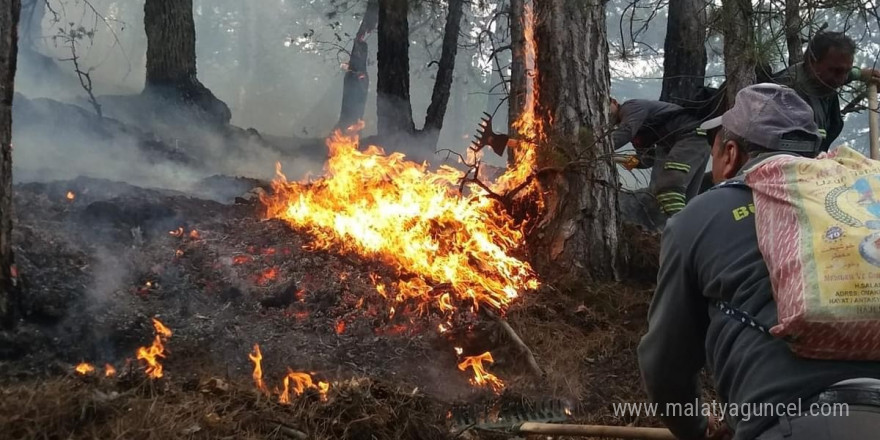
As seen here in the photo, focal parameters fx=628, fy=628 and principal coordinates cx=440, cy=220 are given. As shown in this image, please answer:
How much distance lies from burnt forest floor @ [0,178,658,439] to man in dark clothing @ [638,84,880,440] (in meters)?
1.74

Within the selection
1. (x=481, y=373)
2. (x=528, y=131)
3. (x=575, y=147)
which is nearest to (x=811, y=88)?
(x=575, y=147)

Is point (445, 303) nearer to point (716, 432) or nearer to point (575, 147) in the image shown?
point (575, 147)

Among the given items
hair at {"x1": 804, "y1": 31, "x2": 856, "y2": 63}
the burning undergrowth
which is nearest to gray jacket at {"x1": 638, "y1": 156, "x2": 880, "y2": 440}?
the burning undergrowth

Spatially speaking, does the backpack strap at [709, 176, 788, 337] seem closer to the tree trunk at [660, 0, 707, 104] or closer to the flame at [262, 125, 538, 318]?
the flame at [262, 125, 538, 318]

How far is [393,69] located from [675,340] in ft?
34.0

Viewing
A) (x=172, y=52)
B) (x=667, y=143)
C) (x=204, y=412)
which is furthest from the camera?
(x=172, y=52)

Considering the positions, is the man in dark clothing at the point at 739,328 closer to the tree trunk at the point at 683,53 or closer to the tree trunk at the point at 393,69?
the tree trunk at the point at 683,53

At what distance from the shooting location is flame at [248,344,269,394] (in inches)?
150

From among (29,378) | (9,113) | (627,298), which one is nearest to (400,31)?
(627,298)

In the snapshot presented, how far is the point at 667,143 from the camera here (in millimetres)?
7199

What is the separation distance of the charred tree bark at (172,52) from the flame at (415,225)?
185 inches

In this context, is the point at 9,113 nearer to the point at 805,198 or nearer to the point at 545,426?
the point at 545,426

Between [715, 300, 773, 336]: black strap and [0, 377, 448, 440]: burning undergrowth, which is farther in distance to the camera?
[0, 377, 448, 440]: burning undergrowth

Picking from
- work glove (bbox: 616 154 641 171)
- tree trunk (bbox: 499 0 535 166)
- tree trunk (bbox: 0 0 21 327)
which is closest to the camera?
tree trunk (bbox: 0 0 21 327)
